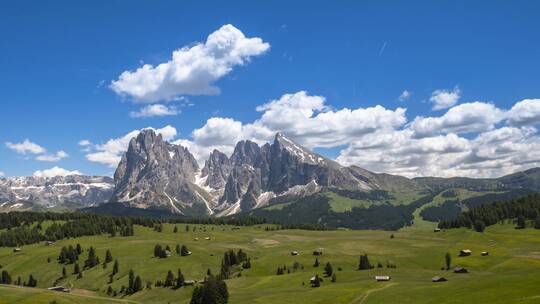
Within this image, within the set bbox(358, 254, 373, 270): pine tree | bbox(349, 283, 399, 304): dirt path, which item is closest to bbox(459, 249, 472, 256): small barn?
bbox(358, 254, 373, 270): pine tree

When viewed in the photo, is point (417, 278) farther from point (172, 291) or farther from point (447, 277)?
point (172, 291)

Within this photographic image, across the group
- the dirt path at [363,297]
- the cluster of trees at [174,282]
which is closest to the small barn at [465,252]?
the dirt path at [363,297]

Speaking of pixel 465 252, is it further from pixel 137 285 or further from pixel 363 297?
pixel 137 285

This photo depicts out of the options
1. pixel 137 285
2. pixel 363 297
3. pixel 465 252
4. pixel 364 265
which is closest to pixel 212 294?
pixel 363 297

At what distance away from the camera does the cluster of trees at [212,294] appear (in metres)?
128

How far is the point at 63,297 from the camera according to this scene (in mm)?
134875

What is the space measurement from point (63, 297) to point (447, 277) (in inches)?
4110

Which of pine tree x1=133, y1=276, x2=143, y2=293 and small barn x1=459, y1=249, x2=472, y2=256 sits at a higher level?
small barn x1=459, y1=249, x2=472, y2=256

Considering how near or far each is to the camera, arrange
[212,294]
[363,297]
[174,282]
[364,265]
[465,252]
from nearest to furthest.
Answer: [363,297], [212,294], [174,282], [364,265], [465,252]

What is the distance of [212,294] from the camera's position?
128 metres

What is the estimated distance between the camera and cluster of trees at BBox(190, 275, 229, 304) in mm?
128500

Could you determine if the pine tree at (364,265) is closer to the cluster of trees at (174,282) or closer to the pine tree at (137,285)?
the cluster of trees at (174,282)

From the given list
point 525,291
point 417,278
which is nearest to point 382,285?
point 417,278

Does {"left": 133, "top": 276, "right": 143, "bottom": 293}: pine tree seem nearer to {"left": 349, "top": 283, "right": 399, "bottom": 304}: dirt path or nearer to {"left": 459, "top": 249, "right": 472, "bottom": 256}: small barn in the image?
{"left": 349, "top": 283, "right": 399, "bottom": 304}: dirt path
